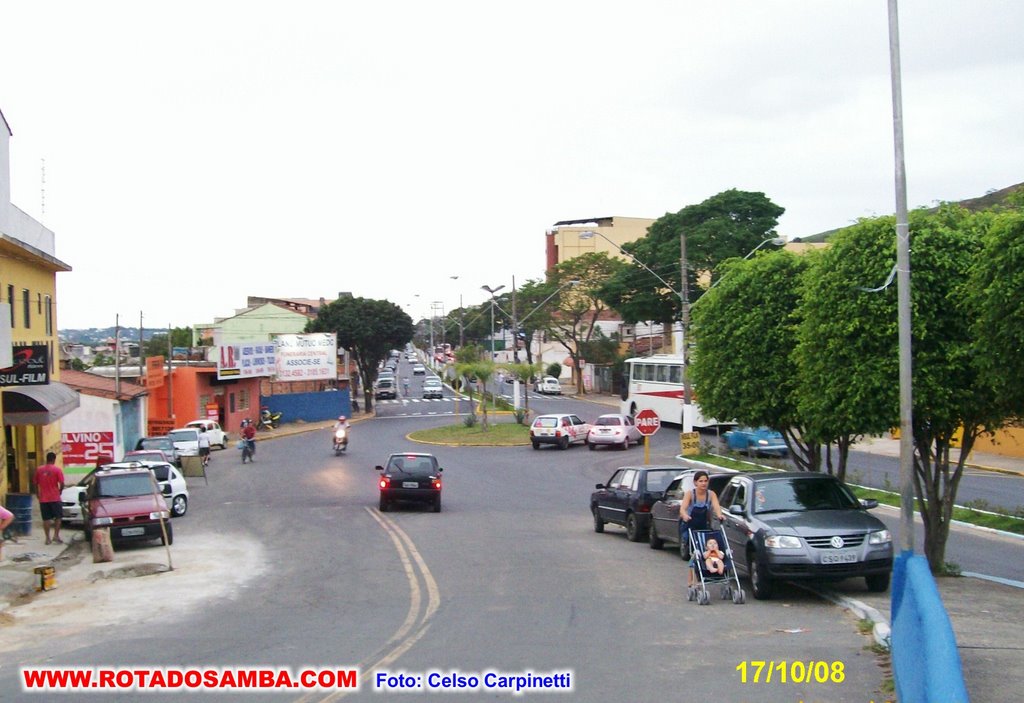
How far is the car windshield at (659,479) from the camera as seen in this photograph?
20.5 m

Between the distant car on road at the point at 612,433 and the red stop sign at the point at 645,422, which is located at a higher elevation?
the red stop sign at the point at 645,422

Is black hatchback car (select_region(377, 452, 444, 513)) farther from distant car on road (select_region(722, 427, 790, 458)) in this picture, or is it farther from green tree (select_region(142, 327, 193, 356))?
green tree (select_region(142, 327, 193, 356))

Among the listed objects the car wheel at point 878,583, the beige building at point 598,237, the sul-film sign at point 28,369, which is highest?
the beige building at point 598,237

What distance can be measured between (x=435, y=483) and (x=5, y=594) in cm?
1196

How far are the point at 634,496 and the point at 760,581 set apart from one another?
7456 mm

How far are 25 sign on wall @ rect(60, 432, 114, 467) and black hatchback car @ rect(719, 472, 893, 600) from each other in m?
28.0

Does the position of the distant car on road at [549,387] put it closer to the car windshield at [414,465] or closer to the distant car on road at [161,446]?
the distant car on road at [161,446]

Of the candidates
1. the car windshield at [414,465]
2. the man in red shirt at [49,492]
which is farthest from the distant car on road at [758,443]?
the man in red shirt at [49,492]

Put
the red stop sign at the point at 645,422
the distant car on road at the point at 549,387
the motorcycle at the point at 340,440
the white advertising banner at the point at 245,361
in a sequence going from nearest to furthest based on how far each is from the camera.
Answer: the red stop sign at the point at 645,422 < the motorcycle at the point at 340,440 < the white advertising banner at the point at 245,361 < the distant car on road at the point at 549,387

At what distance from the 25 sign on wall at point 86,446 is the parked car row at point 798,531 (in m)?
26.6

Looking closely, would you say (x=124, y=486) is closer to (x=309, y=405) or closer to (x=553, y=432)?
(x=553, y=432)

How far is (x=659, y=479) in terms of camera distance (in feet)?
67.5

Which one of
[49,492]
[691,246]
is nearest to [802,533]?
[49,492]

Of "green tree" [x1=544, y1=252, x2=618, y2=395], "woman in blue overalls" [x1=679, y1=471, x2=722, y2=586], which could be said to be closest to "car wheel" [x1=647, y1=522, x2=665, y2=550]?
"woman in blue overalls" [x1=679, y1=471, x2=722, y2=586]
